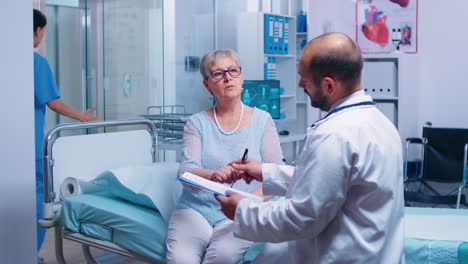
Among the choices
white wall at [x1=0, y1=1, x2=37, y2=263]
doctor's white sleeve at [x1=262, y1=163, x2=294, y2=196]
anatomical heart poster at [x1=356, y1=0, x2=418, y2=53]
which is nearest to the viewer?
doctor's white sleeve at [x1=262, y1=163, x2=294, y2=196]

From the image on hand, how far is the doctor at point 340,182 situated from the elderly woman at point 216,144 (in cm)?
75

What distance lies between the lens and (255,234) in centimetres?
175

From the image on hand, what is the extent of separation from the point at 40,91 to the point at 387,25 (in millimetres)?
4583

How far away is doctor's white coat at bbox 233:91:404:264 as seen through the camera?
1.64 m

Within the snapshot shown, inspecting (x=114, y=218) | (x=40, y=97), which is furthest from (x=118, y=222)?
(x=40, y=97)

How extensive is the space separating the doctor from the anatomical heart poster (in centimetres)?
516

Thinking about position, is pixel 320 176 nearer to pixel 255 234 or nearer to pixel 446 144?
pixel 255 234

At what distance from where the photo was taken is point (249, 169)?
2.20 metres

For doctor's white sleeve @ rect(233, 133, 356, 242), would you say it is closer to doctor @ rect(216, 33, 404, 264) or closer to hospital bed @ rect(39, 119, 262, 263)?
doctor @ rect(216, 33, 404, 264)

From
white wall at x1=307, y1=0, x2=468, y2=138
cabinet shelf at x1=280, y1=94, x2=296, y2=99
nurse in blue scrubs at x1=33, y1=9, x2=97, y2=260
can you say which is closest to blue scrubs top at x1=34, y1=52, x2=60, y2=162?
nurse in blue scrubs at x1=33, y1=9, x2=97, y2=260

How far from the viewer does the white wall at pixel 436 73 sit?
637 cm

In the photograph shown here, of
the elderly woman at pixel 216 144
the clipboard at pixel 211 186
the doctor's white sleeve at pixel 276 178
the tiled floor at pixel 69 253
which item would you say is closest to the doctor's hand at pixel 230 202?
the clipboard at pixel 211 186

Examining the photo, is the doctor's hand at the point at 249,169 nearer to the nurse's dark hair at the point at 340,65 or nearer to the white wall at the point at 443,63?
the nurse's dark hair at the point at 340,65

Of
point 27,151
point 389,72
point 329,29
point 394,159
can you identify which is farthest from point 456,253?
point 329,29
